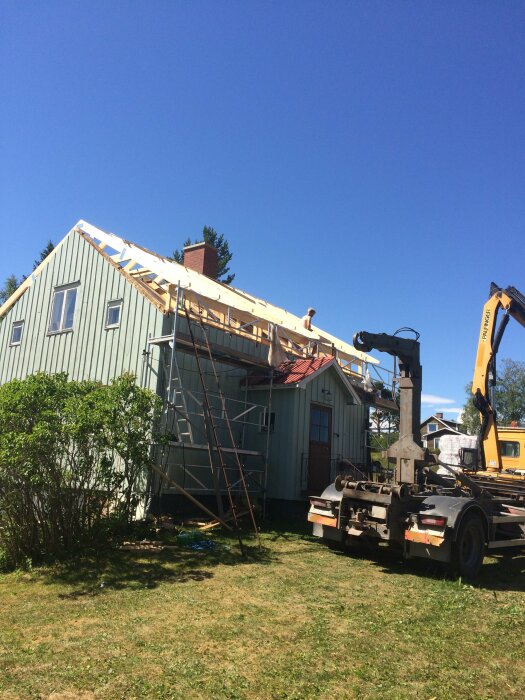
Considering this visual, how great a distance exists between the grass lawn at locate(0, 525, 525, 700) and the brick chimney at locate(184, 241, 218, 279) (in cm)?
1280

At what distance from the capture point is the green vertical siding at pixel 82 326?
582 inches

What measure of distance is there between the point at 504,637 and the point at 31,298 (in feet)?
55.6

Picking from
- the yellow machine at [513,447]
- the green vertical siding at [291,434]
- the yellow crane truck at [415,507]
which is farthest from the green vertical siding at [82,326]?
the yellow machine at [513,447]

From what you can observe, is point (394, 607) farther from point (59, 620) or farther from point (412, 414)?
point (59, 620)

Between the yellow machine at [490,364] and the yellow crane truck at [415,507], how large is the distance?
3109 mm

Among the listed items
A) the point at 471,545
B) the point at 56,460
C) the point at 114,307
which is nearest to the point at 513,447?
the point at 471,545

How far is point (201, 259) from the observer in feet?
67.8

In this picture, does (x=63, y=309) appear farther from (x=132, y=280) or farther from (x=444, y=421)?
(x=444, y=421)

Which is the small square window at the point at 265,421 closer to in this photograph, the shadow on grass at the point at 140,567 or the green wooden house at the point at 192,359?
the green wooden house at the point at 192,359

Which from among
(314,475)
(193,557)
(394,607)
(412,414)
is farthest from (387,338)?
(314,475)

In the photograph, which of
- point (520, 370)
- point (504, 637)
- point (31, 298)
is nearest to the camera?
point (504, 637)

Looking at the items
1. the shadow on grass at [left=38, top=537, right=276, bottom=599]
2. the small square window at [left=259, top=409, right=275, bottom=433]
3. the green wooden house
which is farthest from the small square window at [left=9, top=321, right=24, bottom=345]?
the shadow on grass at [left=38, top=537, right=276, bottom=599]

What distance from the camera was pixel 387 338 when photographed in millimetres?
9562

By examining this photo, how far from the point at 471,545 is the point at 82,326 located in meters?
12.1
